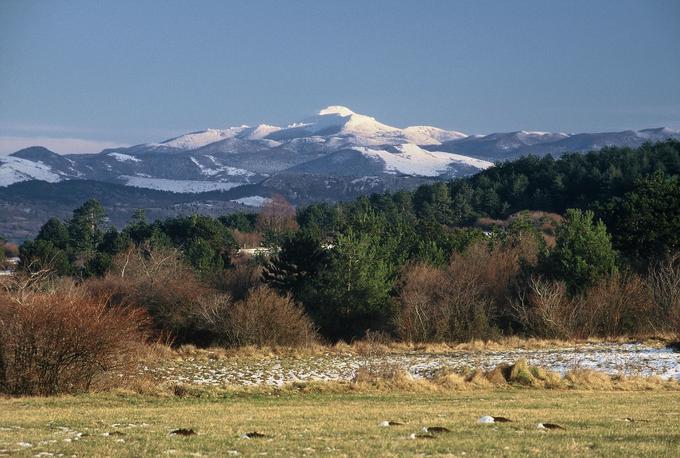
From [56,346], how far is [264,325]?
2013 centimetres

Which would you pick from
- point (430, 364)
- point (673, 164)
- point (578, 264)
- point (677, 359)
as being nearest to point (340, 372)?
point (430, 364)

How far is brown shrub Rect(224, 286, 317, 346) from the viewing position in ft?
135

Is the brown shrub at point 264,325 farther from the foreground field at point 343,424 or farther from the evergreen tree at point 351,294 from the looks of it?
the foreground field at point 343,424

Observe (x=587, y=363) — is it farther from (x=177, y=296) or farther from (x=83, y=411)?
(x=177, y=296)

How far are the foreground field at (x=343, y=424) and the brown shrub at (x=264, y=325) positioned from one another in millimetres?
19800

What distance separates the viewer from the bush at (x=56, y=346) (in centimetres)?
2153

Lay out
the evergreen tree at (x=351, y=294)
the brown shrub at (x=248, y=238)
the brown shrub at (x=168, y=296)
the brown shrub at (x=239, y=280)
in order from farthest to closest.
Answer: the brown shrub at (x=248, y=238)
the brown shrub at (x=239, y=280)
the evergreen tree at (x=351, y=294)
the brown shrub at (x=168, y=296)

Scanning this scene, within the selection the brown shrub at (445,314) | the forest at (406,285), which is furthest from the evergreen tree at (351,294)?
the brown shrub at (445,314)

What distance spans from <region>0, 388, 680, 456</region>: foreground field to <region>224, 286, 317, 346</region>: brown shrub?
65.0 ft

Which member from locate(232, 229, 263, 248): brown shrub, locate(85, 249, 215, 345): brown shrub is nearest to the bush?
locate(85, 249, 215, 345): brown shrub

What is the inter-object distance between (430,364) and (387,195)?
83343 millimetres

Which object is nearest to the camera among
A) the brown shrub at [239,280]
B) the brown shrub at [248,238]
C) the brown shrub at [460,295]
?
the brown shrub at [460,295]

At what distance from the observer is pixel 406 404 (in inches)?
754

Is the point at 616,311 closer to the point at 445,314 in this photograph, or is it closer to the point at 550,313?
the point at 550,313
